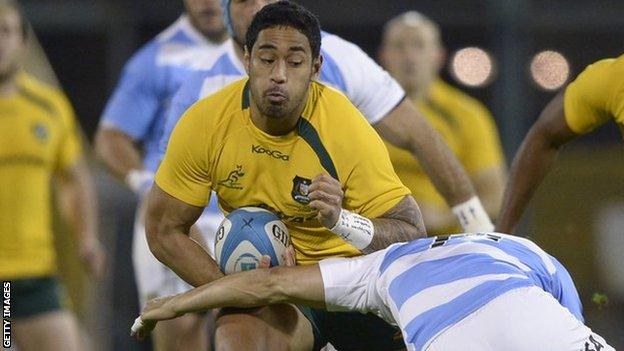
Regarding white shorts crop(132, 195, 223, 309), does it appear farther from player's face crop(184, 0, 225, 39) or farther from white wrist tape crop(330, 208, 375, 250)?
white wrist tape crop(330, 208, 375, 250)

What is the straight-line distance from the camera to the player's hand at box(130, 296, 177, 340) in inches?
198

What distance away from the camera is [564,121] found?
588cm

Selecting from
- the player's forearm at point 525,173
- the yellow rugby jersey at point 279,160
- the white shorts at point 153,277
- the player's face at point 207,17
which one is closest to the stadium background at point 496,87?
the white shorts at point 153,277

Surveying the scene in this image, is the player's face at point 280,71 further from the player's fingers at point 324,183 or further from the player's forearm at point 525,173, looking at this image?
the player's forearm at point 525,173

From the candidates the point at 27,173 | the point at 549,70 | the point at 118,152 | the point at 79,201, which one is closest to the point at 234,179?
the point at 118,152

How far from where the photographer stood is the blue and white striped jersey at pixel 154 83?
26.2 feet

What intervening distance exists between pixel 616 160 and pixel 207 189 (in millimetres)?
6250

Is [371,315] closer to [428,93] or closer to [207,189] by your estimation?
[207,189]

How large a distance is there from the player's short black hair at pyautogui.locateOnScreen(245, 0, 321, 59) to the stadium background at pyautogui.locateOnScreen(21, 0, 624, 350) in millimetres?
4698

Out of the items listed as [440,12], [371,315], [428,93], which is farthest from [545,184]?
[371,315]

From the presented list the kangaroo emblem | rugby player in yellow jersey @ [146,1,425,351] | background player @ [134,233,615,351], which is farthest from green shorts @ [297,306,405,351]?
the kangaroo emblem

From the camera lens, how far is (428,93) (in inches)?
372

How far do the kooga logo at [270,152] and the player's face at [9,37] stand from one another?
3.19 m

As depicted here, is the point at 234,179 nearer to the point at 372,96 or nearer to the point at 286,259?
the point at 286,259
